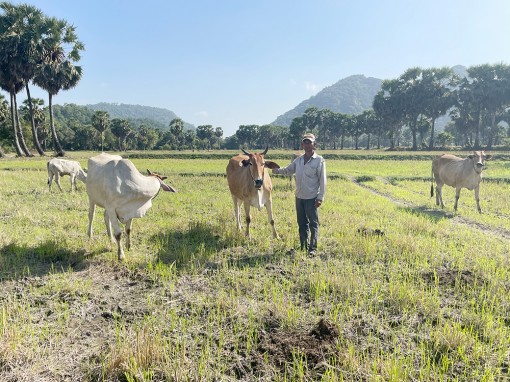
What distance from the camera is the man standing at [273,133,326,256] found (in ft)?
20.3

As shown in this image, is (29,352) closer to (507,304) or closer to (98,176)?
(98,176)

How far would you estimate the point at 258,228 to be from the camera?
27.0ft

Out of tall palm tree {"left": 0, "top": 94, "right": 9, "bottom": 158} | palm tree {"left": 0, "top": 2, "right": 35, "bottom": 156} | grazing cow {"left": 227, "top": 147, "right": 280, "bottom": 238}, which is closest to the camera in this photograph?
grazing cow {"left": 227, "top": 147, "right": 280, "bottom": 238}

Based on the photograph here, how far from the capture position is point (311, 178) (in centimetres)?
626

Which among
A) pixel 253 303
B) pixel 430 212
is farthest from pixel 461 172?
pixel 253 303

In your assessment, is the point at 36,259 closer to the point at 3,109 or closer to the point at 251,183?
the point at 251,183

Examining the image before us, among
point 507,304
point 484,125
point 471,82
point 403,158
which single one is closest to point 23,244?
point 507,304

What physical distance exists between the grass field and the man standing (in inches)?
18.0

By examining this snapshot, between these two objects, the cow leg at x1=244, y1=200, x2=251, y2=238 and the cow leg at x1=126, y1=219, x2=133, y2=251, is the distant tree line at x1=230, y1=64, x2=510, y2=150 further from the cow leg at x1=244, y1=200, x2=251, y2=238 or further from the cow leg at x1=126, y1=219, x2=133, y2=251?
the cow leg at x1=126, y1=219, x2=133, y2=251

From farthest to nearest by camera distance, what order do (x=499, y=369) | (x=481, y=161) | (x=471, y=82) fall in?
(x=471, y=82)
(x=481, y=161)
(x=499, y=369)

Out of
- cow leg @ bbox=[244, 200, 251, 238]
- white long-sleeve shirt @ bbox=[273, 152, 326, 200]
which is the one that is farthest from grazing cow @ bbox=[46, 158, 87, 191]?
white long-sleeve shirt @ bbox=[273, 152, 326, 200]

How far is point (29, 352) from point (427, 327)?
415cm

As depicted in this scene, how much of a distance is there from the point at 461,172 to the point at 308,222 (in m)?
7.94

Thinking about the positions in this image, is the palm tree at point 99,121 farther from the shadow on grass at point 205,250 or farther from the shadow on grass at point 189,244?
the shadow on grass at point 205,250
